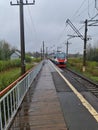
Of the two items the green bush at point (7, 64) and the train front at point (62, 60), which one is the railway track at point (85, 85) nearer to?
the green bush at point (7, 64)

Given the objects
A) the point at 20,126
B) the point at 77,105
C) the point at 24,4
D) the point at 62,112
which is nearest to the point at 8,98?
the point at 20,126

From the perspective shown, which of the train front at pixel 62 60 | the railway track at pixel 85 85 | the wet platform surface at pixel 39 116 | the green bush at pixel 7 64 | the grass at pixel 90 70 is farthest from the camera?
the train front at pixel 62 60

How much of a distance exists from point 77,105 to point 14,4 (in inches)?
490

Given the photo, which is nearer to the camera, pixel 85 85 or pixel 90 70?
pixel 85 85

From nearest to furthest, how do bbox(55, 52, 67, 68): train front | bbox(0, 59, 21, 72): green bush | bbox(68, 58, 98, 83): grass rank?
1. bbox(68, 58, 98, 83): grass
2. bbox(0, 59, 21, 72): green bush
3. bbox(55, 52, 67, 68): train front

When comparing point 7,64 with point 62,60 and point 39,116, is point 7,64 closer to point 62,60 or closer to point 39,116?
point 62,60

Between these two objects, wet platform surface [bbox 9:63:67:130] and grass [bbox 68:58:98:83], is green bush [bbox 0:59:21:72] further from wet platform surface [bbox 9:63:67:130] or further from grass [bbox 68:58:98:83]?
wet platform surface [bbox 9:63:67:130]

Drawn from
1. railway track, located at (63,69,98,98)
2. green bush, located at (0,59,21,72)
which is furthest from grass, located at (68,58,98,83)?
green bush, located at (0,59,21,72)

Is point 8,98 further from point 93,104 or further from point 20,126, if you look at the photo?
point 93,104

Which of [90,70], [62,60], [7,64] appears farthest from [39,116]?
[7,64]

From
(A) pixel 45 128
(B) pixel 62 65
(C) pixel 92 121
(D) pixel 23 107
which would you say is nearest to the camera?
(A) pixel 45 128

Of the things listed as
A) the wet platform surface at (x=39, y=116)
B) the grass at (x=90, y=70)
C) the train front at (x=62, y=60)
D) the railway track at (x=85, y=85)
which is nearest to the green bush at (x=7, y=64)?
the train front at (x=62, y=60)

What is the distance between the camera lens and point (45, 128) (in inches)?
278

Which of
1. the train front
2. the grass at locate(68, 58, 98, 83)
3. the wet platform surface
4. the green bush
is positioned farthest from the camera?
the train front
